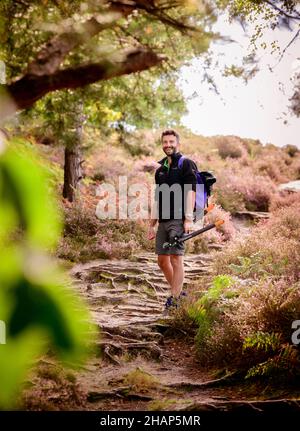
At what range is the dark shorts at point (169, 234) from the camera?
5.68 metres

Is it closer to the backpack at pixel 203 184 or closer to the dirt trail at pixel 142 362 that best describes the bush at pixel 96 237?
the dirt trail at pixel 142 362

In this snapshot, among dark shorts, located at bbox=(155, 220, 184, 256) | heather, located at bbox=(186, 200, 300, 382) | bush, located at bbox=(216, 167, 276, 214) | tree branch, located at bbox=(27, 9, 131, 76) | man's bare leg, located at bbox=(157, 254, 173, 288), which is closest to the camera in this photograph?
heather, located at bbox=(186, 200, 300, 382)

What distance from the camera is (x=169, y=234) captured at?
18.8 ft

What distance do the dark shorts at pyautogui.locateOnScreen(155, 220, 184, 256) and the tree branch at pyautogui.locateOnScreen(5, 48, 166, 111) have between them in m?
2.07

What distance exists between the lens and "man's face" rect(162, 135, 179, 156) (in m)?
5.59

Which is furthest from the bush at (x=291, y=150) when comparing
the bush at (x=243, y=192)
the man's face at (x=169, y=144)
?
the man's face at (x=169, y=144)

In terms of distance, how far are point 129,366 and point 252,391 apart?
1464mm

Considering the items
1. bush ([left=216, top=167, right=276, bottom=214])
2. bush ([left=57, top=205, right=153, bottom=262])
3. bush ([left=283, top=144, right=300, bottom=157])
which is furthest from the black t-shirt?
bush ([left=283, top=144, right=300, bottom=157])

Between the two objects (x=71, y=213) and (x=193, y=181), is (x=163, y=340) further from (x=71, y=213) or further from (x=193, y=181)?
(x=71, y=213)

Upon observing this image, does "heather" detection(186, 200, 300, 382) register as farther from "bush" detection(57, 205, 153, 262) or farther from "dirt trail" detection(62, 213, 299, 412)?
"bush" detection(57, 205, 153, 262)

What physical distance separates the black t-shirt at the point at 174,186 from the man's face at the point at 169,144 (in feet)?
0.28

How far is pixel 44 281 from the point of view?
0.99ft

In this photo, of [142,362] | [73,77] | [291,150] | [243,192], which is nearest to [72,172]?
[243,192]

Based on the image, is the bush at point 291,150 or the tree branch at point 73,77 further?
the bush at point 291,150
